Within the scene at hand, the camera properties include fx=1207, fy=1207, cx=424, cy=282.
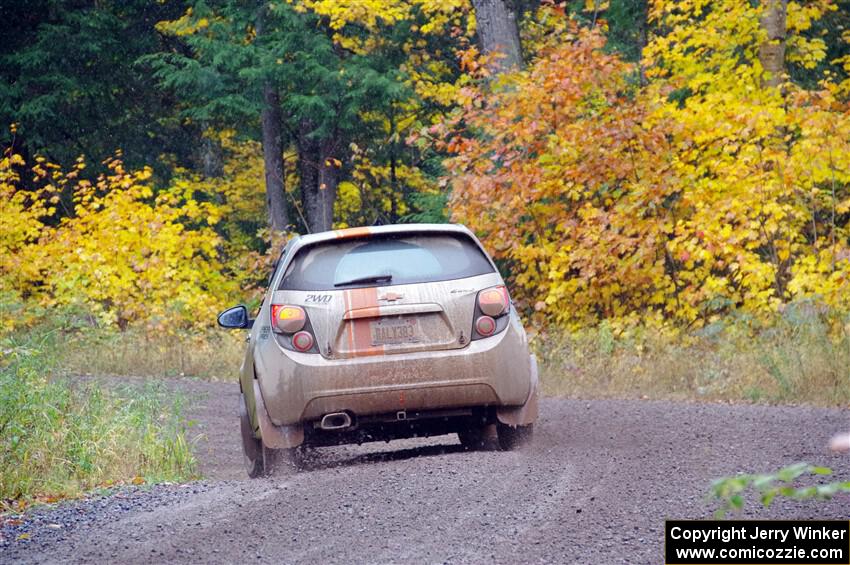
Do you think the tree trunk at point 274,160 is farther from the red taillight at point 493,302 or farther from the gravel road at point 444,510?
the red taillight at point 493,302

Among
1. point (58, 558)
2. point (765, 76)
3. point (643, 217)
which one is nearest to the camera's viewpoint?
point (58, 558)

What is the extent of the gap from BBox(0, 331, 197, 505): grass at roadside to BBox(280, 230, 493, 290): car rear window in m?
2.00

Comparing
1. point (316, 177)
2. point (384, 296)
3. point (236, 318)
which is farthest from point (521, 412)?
point (316, 177)

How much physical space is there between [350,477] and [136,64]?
28.9m

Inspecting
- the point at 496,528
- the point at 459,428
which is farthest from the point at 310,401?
the point at 496,528

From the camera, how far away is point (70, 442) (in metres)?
9.09

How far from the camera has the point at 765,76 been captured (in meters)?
22.0

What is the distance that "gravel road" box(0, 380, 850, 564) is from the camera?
19.1 ft

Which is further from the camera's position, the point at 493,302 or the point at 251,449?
the point at 251,449

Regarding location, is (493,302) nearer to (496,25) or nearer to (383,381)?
(383,381)

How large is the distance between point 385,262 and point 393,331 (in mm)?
544

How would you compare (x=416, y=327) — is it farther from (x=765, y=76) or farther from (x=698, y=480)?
(x=765, y=76)

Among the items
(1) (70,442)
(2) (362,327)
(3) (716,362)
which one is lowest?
(3) (716,362)

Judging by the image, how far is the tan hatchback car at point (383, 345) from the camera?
812cm
